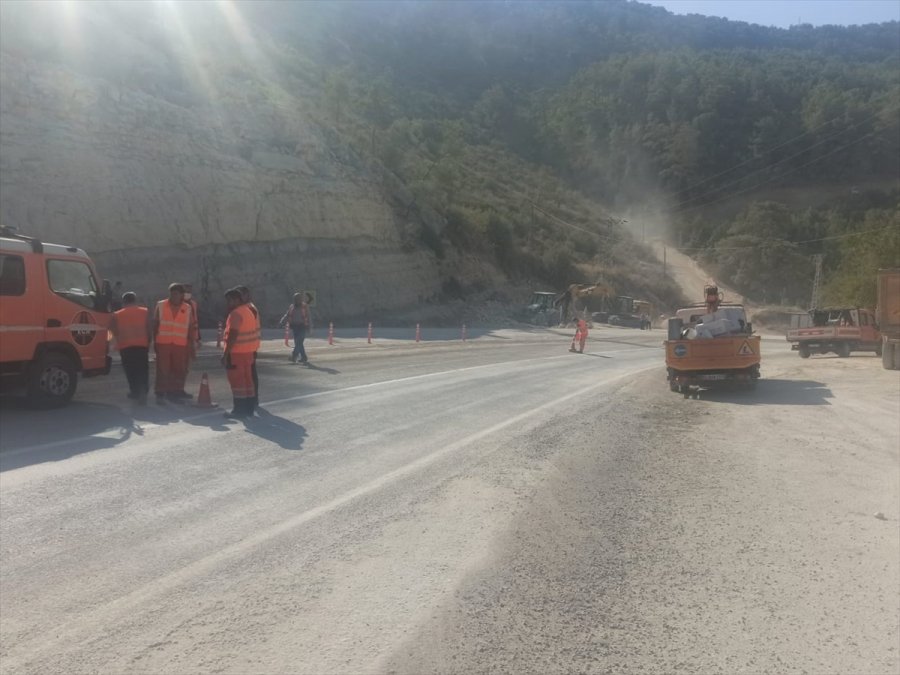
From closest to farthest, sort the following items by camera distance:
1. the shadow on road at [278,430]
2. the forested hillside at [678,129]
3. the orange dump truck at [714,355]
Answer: the shadow on road at [278,430]
the orange dump truck at [714,355]
the forested hillside at [678,129]

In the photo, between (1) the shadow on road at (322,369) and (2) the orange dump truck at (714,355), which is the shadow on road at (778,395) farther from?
(1) the shadow on road at (322,369)

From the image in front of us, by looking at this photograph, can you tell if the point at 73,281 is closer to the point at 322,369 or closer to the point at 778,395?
the point at 322,369

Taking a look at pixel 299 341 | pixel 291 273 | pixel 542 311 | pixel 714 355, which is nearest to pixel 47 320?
pixel 299 341

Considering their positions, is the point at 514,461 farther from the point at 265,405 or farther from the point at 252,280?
the point at 252,280

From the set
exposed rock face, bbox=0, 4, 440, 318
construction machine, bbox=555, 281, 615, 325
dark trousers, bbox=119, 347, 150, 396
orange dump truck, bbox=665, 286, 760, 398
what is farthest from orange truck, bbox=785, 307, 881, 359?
dark trousers, bbox=119, 347, 150, 396

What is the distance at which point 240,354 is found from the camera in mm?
11461

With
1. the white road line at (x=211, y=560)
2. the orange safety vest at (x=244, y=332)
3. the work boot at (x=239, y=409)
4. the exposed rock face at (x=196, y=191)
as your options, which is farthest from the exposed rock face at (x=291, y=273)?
the white road line at (x=211, y=560)

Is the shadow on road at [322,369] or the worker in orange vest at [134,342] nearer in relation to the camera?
the worker in orange vest at [134,342]

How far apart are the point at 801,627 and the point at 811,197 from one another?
114704mm

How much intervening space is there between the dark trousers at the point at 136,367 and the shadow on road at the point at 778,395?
36.2 feet

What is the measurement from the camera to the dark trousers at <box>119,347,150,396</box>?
1289 cm

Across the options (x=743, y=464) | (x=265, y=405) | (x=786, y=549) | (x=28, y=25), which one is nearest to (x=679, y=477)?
(x=743, y=464)

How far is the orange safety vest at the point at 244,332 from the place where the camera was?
1152 centimetres

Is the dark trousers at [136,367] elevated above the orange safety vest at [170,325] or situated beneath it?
situated beneath
